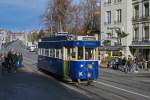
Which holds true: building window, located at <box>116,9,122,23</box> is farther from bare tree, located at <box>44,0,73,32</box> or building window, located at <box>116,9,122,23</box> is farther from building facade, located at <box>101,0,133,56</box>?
bare tree, located at <box>44,0,73,32</box>

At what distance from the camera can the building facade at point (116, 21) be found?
63875 mm

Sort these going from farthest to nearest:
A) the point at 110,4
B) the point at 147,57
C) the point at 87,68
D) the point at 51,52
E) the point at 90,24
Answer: the point at 90,24, the point at 110,4, the point at 147,57, the point at 51,52, the point at 87,68

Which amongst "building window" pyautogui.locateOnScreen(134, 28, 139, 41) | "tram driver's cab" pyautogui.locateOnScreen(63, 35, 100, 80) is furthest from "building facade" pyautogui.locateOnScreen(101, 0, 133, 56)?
"tram driver's cab" pyautogui.locateOnScreen(63, 35, 100, 80)

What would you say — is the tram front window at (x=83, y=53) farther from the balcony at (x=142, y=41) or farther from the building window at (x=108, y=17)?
the building window at (x=108, y=17)

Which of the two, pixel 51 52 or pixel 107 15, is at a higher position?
pixel 107 15

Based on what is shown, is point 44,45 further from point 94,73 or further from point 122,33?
point 122,33

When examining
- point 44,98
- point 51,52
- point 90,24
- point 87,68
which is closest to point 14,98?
point 44,98

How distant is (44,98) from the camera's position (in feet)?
58.7

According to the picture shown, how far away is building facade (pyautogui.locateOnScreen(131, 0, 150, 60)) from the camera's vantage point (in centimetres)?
5841

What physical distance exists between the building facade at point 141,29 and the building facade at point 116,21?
3.31 feet

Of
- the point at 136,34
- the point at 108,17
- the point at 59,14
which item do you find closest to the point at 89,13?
the point at 59,14

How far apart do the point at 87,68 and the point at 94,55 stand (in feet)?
3.10

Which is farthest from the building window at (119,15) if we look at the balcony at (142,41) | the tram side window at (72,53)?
the tram side window at (72,53)

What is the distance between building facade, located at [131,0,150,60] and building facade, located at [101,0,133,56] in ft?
3.31
